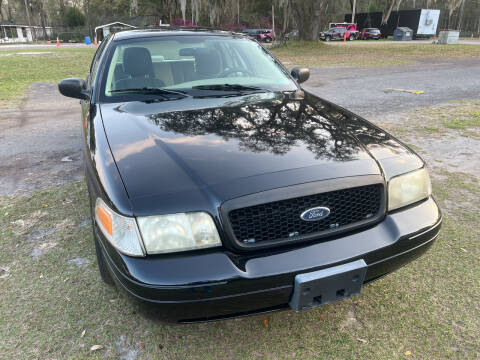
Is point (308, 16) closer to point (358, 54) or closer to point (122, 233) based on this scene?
point (358, 54)

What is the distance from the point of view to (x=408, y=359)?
180 cm

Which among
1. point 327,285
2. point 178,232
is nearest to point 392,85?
point 327,285

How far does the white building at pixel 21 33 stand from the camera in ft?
177

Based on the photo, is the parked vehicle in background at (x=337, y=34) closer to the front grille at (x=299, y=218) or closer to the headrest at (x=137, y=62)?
the headrest at (x=137, y=62)

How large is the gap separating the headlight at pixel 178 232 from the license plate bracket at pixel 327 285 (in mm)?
418

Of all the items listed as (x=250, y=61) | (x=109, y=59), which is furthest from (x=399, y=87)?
(x=109, y=59)

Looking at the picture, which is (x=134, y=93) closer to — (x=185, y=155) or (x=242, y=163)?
(x=185, y=155)

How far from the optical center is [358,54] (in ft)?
65.2

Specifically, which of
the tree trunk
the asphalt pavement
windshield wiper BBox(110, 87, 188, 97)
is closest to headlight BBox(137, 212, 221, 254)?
windshield wiper BBox(110, 87, 188, 97)

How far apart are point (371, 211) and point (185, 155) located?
0.99 m

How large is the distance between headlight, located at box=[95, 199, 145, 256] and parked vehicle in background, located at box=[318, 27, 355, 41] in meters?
40.5

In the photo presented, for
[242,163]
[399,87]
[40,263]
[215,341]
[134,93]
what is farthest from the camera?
[399,87]

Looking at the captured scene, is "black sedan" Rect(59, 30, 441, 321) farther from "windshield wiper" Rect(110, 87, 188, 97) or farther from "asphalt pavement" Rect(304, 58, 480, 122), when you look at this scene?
"asphalt pavement" Rect(304, 58, 480, 122)

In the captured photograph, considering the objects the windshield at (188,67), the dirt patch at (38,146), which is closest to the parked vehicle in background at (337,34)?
the dirt patch at (38,146)
